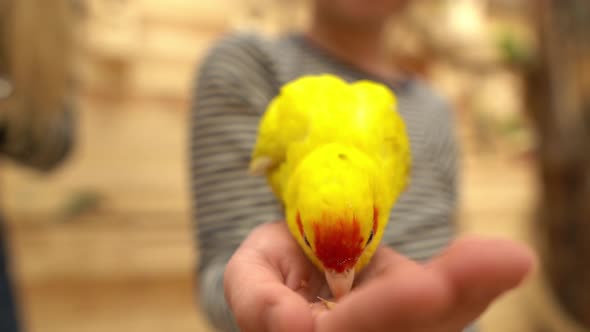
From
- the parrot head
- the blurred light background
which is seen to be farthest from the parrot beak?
the blurred light background

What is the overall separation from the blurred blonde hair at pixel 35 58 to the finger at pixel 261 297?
1.91ft

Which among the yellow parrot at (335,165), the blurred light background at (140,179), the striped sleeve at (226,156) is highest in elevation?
the yellow parrot at (335,165)

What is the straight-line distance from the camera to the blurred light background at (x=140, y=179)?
45.4 inches

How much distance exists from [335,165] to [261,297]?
0.31 feet

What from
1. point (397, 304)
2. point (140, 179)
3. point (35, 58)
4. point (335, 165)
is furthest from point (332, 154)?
point (140, 179)

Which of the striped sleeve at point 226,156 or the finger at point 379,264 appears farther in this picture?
the striped sleeve at point 226,156

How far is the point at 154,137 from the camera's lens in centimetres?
130

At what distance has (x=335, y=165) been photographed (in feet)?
0.82

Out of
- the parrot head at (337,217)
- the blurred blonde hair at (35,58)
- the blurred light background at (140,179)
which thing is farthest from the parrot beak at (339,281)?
the blurred light background at (140,179)

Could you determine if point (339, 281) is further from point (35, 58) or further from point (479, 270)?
point (35, 58)

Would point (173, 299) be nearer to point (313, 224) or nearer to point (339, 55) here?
point (339, 55)

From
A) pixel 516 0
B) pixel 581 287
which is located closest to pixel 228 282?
pixel 581 287

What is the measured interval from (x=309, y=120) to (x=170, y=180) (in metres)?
1.11

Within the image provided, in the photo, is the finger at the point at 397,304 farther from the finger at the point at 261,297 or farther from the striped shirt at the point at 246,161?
the striped shirt at the point at 246,161
